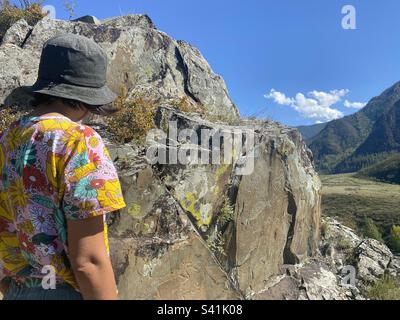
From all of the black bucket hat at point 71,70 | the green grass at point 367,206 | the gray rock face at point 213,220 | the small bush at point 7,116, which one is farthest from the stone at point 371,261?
the green grass at point 367,206

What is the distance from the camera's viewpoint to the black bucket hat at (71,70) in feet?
7.96

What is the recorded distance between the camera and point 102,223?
226 centimetres

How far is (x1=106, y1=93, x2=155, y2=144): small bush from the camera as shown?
25.0 ft

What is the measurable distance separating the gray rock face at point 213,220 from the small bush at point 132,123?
266 millimetres

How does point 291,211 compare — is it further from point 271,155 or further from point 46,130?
point 46,130

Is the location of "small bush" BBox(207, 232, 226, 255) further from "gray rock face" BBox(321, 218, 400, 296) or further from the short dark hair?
the short dark hair

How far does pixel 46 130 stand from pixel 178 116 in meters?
6.29

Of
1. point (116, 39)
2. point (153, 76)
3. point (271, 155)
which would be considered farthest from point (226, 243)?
point (116, 39)

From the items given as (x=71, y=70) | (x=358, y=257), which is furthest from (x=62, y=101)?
(x=358, y=257)

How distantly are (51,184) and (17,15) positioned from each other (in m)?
10.4

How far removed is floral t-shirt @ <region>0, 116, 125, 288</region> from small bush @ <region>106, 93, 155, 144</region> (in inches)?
201

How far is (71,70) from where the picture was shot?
96.0 inches

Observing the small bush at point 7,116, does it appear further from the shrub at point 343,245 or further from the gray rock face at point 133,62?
the shrub at point 343,245

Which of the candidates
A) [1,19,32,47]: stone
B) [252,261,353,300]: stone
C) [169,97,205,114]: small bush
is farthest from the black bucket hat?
[1,19,32,47]: stone
